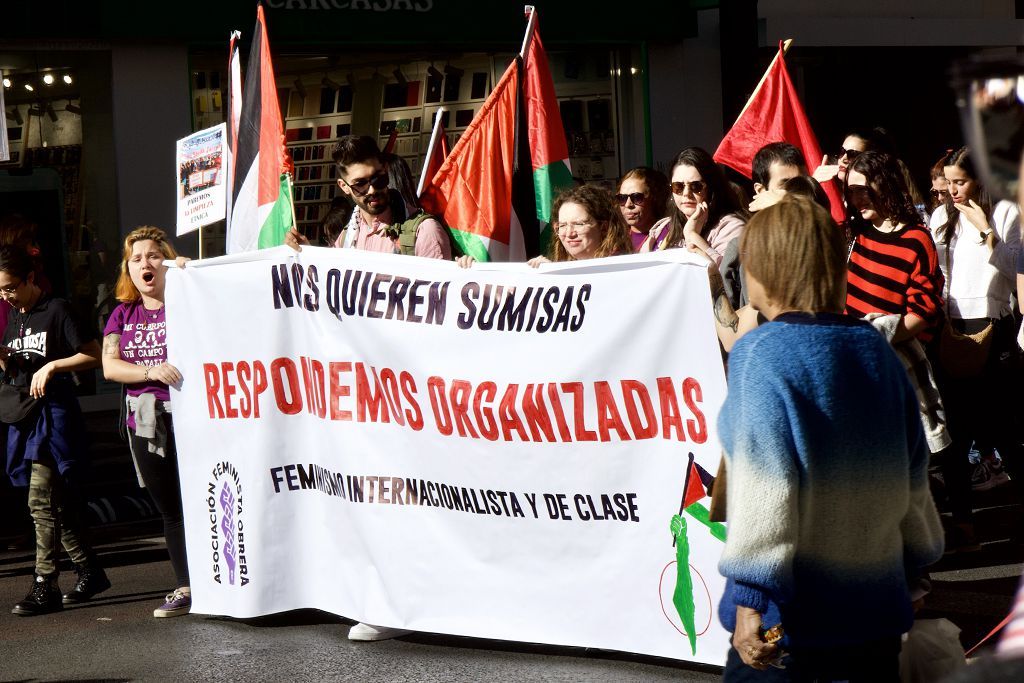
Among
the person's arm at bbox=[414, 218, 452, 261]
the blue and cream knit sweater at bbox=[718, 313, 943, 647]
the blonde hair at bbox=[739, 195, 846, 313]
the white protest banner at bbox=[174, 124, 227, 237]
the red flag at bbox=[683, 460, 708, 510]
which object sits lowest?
the red flag at bbox=[683, 460, 708, 510]

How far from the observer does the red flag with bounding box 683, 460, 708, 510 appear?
16.4ft

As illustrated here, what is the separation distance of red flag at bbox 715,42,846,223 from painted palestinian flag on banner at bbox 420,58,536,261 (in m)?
1.57

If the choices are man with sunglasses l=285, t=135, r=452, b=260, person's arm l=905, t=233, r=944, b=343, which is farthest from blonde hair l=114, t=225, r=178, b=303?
person's arm l=905, t=233, r=944, b=343

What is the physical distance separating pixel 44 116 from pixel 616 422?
9.35 m

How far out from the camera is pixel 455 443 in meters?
5.56

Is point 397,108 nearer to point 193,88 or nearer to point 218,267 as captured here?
point 193,88

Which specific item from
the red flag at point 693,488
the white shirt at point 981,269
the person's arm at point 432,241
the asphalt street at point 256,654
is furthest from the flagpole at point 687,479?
the white shirt at point 981,269

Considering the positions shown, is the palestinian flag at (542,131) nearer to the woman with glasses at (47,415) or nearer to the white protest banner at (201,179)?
the white protest banner at (201,179)

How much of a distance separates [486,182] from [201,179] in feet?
6.04

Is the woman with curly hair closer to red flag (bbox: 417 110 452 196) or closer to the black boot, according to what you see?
red flag (bbox: 417 110 452 196)

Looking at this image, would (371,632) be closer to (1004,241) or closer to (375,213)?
(375,213)

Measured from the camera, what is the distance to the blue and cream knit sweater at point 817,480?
285 centimetres

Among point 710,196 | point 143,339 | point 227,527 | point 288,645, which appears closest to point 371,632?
point 288,645

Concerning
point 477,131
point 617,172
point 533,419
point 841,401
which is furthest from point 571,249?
point 617,172
